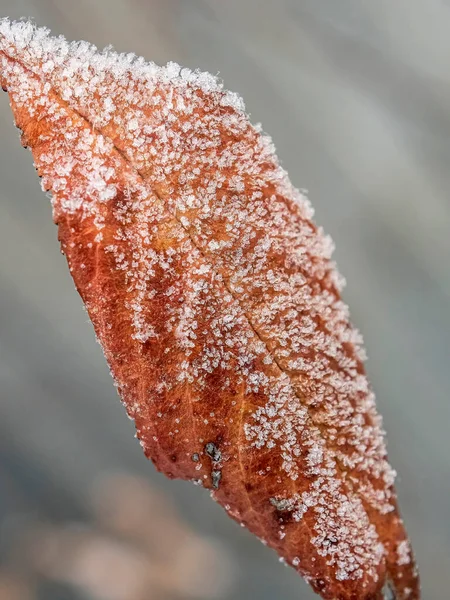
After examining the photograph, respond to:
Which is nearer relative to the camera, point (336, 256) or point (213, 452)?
point (213, 452)

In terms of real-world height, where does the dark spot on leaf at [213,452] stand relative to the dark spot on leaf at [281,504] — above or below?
below

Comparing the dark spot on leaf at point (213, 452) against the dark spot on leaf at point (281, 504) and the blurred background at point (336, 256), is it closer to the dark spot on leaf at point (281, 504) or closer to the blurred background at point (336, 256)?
the dark spot on leaf at point (281, 504)

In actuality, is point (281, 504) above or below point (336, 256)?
below

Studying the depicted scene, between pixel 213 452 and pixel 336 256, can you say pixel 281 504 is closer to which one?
pixel 213 452

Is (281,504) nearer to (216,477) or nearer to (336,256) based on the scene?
(216,477)

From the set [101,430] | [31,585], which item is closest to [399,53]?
[101,430]

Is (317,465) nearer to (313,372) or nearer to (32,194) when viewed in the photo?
(313,372)

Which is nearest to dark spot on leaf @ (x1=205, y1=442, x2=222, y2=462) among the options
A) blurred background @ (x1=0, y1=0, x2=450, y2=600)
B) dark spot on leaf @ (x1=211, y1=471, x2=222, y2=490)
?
dark spot on leaf @ (x1=211, y1=471, x2=222, y2=490)

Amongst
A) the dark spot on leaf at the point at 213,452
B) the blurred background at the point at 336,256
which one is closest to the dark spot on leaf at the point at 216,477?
the dark spot on leaf at the point at 213,452

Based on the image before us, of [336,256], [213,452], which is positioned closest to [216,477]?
[213,452]
